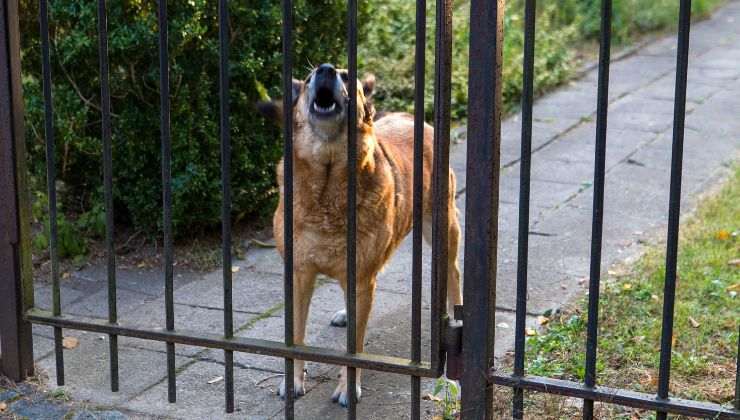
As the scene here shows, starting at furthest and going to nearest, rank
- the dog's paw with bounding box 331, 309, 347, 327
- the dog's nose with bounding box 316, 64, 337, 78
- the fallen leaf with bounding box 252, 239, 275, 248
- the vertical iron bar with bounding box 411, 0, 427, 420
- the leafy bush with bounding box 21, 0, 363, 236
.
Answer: the fallen leaf with bounding box 252, 239, 275, 248
the leafy bush with bounding box 21, 0, 363, 236
the dog's paw with bounding box 331, 309, 347, 327
the dog's nose with bounding box 316, 64, 337, 78
the vertical iron bar with bounding box 411, 0, 427, 420

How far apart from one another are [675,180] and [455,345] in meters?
1.01

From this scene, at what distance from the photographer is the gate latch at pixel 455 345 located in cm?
384

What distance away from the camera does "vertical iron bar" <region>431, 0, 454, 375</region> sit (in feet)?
11.7

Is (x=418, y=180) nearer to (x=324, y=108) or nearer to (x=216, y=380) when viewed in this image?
(x=324, y=108)

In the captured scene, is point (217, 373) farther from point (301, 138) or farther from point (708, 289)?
point (708, 289)

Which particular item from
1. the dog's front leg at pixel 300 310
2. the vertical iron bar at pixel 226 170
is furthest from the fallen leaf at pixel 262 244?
the vertical iron bar at pixel 226 170

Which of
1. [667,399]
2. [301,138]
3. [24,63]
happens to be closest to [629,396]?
[667,399]

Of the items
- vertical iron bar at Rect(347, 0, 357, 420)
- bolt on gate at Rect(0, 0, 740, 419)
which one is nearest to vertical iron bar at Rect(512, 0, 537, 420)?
bolt on gate at Rect(0, 0, 740, 419)

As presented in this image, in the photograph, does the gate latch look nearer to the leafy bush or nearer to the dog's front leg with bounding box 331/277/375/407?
the dog's front leg with bounding box 331/277/375/407

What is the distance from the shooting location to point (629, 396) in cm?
360

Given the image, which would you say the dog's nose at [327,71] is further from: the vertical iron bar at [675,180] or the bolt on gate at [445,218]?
the vertical iron bar at [675,180]

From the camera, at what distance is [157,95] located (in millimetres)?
6305

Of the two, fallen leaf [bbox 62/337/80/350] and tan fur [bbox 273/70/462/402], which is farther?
fallen leaf [bbox 62/337/80/350]

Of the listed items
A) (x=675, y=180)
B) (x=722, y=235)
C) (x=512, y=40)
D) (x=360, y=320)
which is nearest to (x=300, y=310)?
(x=360, y=320)
